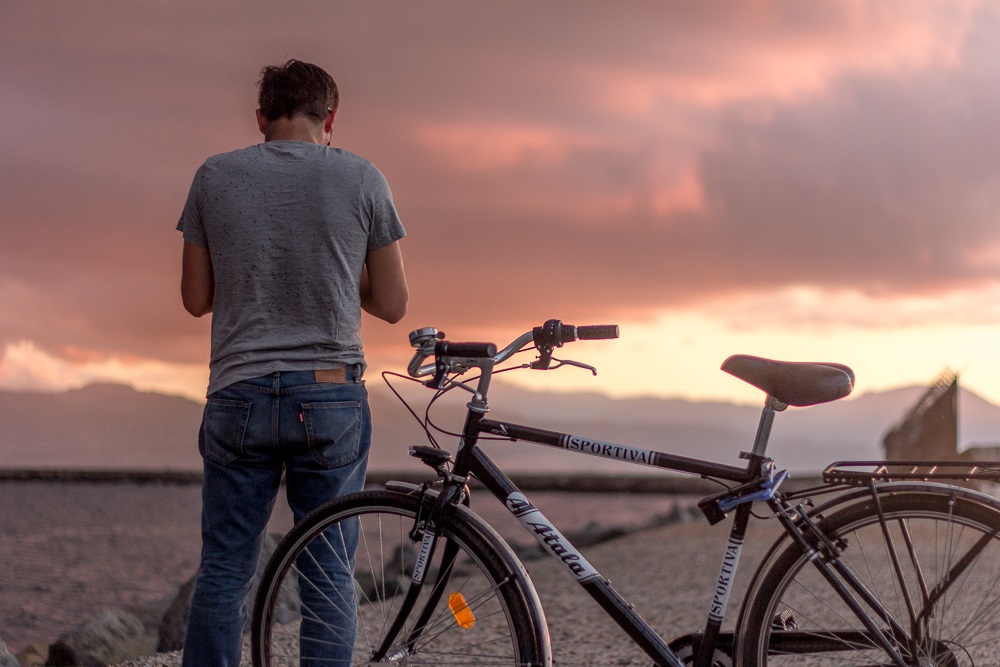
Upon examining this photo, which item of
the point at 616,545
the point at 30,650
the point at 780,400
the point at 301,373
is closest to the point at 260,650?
the point at 301,373

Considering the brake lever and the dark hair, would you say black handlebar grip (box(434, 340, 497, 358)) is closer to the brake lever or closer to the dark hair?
the brake lever

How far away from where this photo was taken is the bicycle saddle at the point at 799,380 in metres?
2.47

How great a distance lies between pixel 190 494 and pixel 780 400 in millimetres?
14286

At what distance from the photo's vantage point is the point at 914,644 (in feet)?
8.34

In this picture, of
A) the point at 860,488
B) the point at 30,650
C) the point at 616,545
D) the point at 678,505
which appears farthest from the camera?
the point at 678,505

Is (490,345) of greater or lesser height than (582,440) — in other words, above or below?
above

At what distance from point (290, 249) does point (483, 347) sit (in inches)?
24.0

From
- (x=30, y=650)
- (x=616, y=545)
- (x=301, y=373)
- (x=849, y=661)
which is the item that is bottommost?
→ (x=30, y=650)

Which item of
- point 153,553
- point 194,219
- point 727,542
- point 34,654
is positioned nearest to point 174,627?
point 34,654

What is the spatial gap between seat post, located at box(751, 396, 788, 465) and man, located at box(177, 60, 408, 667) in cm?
104

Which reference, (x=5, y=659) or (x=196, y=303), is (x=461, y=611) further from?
(x=5, y=659)

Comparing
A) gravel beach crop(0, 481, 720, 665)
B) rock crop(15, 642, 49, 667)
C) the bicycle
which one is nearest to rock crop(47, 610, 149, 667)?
rock crop(15, 642, 49, 667)

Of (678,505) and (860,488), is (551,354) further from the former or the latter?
(678,505)

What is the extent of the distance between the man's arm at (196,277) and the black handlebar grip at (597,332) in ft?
3.54
